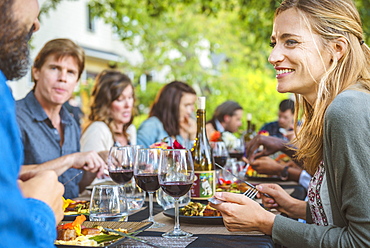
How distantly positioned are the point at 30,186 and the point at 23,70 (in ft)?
1.09

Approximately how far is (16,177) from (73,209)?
1249 millimetres

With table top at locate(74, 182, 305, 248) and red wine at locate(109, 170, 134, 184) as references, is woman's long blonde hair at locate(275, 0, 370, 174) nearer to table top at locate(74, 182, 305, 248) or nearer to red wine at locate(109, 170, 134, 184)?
table top at locate(74, 182, 305, 248)

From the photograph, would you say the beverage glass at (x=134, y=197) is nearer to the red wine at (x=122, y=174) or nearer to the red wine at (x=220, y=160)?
the red wine at (x=122, y=174)

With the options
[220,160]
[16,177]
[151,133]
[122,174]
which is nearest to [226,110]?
[151,133]

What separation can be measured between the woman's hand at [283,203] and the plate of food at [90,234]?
844 mm

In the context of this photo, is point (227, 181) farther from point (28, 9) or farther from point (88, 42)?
point (88, 42)

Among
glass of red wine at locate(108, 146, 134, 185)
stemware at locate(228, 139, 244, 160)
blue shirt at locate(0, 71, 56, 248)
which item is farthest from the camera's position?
stemware at locate(228, 139, 244, 160)

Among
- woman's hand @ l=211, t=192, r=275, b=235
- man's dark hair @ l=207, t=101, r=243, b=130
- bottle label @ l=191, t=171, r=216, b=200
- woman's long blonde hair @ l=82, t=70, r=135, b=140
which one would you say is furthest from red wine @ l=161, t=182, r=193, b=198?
man's dark hair @ l=207, t=101, r=243, b=130

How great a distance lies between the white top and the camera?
4391mm

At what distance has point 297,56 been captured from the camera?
2.02 m

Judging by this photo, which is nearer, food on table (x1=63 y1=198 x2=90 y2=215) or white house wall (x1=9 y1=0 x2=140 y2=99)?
food on table (x1=63 y1=198 x2=90 y2=215)

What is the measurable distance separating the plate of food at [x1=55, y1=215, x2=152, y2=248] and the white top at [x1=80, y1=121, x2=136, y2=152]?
267cm

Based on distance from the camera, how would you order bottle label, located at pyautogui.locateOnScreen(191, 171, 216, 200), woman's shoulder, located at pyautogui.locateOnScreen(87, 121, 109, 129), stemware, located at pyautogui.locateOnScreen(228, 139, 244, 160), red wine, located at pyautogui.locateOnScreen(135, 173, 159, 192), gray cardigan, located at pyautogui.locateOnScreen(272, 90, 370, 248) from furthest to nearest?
1. woman's shoulder, located at pyautogui.locateOnScreen(87, 121, 109, 129)
2. stemware, located at pyautogui.locateOnScreen(228, 139, 244, 160)
3. bottle label, located at pyautogui.locateOnScreen(191, 171, 216, 200)
4. red wine, located at pyautogui.locateOnScreen(135, 173, 159, 192)
5. gray cardigan, located at pyautogui.locateOnScreen(272, 90, 370, 248)

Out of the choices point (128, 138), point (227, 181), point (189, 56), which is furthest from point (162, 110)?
point (189, 56)
